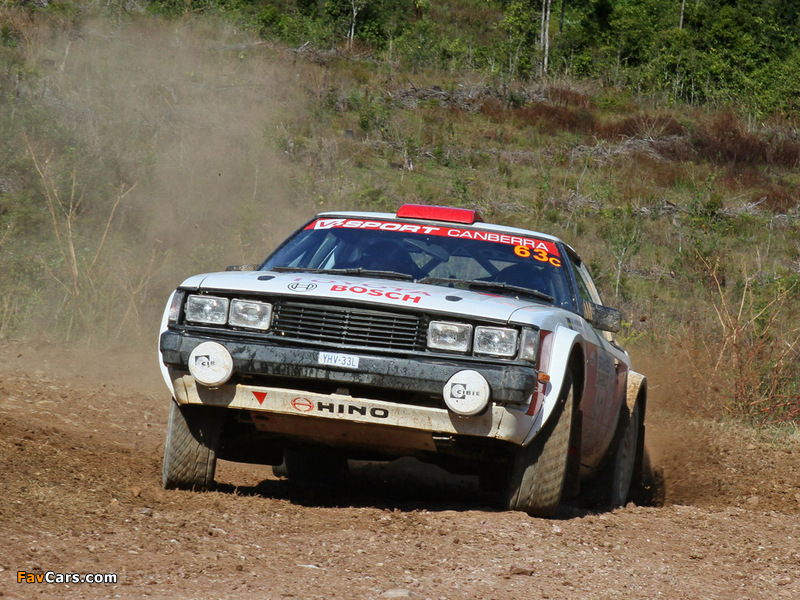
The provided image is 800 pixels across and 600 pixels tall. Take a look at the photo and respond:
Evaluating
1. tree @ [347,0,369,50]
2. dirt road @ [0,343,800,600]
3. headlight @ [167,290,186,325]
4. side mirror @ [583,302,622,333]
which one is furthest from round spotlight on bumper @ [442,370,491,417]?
tree @ [347,0,369,50]

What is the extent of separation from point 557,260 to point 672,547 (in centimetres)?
190

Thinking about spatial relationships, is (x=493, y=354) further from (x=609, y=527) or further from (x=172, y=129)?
(x=172, y=129)

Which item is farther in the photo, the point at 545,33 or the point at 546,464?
the point at 545,33

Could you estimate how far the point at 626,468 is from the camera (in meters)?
6.66

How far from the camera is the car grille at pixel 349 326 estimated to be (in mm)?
4277

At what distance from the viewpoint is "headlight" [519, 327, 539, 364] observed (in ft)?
13.9

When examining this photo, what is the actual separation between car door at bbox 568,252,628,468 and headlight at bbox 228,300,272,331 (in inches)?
64.9

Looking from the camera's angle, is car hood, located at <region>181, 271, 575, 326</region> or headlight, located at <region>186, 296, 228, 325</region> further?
headlight, located at <region>186, 296, 228, 325</region>

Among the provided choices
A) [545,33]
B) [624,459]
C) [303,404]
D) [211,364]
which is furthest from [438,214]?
[545,33]

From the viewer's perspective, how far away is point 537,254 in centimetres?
562

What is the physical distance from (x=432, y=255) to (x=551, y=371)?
136cm

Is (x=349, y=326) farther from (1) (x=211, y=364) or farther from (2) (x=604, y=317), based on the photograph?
(2) (x=604, y=317)

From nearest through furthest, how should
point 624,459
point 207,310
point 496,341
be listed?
point 496,341, point 207,310, point 624,459

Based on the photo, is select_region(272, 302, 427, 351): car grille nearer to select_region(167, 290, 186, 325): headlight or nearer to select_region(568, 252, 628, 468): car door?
select_region(167, 290, 186, 325): headlight
